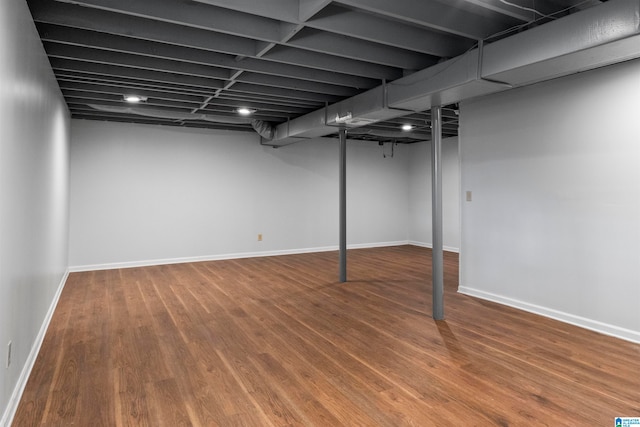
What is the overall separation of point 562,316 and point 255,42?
151 inches

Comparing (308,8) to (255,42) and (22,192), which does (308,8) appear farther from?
(22,192)

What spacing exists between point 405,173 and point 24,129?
7.78 meters

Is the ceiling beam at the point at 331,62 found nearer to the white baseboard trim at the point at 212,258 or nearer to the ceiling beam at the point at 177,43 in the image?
the ceiling beam at the point at 177,43

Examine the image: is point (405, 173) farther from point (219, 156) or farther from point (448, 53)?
point (448, 53)

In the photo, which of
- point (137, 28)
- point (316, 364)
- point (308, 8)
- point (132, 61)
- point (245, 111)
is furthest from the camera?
point (245, 111)

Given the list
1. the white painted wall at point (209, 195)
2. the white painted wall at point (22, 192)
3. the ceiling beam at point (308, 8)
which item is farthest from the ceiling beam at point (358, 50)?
the white painted wall at point (209, 195)

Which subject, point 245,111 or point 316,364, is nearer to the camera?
point 316,364

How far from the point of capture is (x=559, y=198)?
3.67 m

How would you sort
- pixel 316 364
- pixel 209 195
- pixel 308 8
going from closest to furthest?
pixel 308 8, pixel 316 364, pixel 209 195

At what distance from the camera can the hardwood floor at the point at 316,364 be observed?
211 centimetres

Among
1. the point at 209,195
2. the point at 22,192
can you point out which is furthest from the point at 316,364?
the point at 209,195

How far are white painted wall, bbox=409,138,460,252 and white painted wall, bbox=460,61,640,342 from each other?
11.1 ft

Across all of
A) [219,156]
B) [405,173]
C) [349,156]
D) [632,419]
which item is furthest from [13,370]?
[405,173]

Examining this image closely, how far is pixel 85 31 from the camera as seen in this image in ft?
9.85
